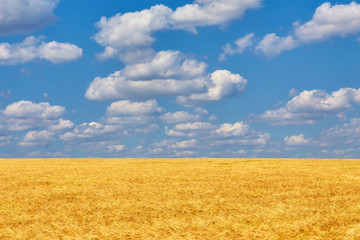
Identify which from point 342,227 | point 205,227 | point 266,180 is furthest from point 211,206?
point 266,180

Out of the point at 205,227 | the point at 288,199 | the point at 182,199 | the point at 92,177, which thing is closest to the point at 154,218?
the point at 205,227

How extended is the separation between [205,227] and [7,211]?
7.40 metres

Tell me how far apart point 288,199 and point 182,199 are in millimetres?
4127

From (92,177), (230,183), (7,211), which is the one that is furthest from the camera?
(92,177)

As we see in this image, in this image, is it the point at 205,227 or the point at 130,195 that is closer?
the point at 205,227

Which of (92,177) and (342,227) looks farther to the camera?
(92,177)

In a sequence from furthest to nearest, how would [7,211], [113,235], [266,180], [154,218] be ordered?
[266,180], [7,211], [154,218], [113,235]

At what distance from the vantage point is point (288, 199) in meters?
15.7

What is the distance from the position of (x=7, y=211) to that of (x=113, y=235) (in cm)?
585

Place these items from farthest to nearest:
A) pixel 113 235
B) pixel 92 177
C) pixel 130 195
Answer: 1. pixel 92 177
2. pixel 130 195
3. pixel 113 235

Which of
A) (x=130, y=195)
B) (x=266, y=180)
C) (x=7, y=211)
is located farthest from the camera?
(x=266, y=180)

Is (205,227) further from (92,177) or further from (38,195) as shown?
(92,177)

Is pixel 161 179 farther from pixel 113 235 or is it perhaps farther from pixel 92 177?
pixel 113 235

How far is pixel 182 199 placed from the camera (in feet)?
51.6
